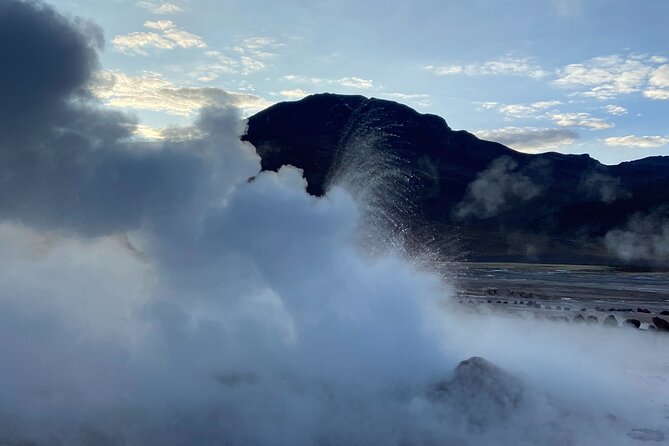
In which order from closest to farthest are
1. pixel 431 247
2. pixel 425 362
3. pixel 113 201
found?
pixel 113 201
pixel 425 362
pixel 431 247

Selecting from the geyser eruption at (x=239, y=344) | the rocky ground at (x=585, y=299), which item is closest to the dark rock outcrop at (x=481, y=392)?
the geyser eruption at (x=239, y=344)

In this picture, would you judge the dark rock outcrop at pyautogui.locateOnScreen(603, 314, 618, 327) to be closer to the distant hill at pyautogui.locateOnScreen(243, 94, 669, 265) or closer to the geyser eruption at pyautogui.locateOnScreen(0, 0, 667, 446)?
the geyser eruption at pyautogui.locateOnScreen(0, 0, 667, 446)

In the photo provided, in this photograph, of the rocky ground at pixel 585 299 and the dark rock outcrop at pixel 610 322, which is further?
the rocky ground at pixel 585 299

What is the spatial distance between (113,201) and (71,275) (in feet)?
7.57

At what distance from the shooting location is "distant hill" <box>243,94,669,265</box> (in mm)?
110875

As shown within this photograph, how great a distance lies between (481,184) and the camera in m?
147

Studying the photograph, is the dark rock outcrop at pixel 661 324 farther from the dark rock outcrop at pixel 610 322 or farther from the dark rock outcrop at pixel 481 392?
the dark rock outcrop at pixel 481 392

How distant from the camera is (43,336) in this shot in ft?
40.0

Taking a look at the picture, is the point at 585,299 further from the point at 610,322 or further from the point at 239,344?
the point at 239,344

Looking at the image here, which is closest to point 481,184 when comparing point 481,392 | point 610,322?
point 610,322

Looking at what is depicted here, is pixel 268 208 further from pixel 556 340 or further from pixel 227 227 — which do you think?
pixel 556 340

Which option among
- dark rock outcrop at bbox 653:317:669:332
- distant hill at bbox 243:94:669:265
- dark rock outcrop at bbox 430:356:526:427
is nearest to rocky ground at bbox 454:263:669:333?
dark rock outcrop at bbox 653:317:669:332

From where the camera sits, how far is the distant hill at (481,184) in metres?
111

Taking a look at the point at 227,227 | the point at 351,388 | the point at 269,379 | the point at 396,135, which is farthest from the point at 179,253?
the point at 396,135
